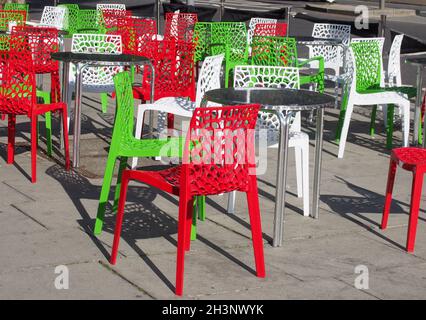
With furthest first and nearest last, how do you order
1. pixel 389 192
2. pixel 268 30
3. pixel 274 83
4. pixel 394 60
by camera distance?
pixel 268 30
pixel 394 60
pixel 274 83
pixel 389 192

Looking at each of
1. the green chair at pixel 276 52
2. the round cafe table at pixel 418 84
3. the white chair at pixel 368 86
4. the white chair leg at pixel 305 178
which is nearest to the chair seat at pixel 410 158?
the white chair leg at pixel 305 178

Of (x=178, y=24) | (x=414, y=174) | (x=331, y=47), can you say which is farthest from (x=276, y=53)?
(x=178, y=24)

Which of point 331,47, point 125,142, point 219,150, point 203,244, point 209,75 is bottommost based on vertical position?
point 203,244

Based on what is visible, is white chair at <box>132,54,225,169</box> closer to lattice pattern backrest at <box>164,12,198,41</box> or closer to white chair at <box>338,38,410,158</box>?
white chair at <box>338,38,410,158</box>

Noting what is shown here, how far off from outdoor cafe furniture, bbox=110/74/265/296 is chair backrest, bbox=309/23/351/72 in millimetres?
6977

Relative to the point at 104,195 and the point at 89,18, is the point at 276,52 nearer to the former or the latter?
the point at 104,195

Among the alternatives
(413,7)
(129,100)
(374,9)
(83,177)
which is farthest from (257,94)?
(413,7)

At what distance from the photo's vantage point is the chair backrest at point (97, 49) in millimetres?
10539

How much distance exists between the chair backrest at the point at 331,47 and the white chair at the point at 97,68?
133 inches

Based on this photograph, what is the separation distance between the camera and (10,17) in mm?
15055

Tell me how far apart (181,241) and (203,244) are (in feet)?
3.71

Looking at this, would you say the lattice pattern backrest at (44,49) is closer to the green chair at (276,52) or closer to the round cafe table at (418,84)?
the green chair at (276,52)

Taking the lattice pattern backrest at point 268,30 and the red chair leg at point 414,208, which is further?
the lattice pattern backrest at point 268,30

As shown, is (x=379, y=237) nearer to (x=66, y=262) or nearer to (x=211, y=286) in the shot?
(x=211, y=286)
